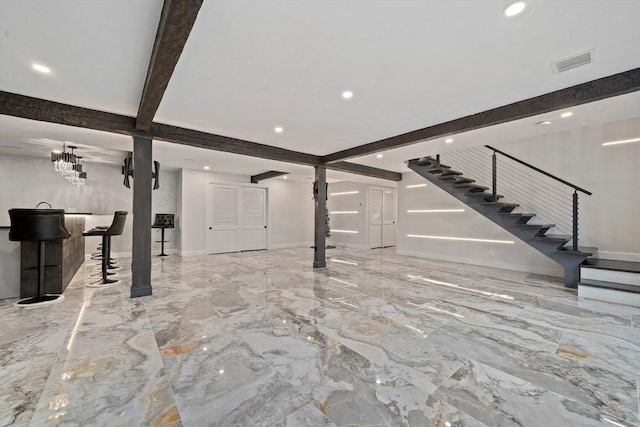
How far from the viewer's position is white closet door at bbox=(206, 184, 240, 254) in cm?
816

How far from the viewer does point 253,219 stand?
9086 mm

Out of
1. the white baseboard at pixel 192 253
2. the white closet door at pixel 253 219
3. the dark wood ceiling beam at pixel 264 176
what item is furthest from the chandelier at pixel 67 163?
the dark wood ceiling beam at pixel 264 176

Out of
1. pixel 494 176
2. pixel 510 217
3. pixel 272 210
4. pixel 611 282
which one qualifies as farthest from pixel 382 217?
pixel 611 282

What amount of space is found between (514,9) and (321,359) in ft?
9.42

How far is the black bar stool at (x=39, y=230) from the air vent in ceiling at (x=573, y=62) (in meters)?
5.86

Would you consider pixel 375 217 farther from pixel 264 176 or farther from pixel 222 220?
pixel 222 220

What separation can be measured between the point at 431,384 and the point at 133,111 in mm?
4425

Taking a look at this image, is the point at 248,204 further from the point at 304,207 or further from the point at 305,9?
the point at 305,9

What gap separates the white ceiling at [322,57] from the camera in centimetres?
183

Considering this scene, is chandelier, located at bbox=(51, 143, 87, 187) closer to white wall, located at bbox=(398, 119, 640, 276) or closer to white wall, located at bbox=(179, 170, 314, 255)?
white wall, located at bbox=(179, 170, 314, 255)

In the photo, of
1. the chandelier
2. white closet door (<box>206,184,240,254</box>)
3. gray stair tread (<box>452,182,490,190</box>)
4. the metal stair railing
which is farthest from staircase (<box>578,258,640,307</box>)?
A: the chandelier

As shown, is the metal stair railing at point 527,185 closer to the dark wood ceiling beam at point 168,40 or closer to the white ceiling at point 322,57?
the white ceiling at point 322,57

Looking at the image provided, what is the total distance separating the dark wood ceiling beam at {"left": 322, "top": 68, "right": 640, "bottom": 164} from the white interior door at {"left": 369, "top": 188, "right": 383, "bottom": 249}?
5009mm

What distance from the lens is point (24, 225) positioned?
130 inches
